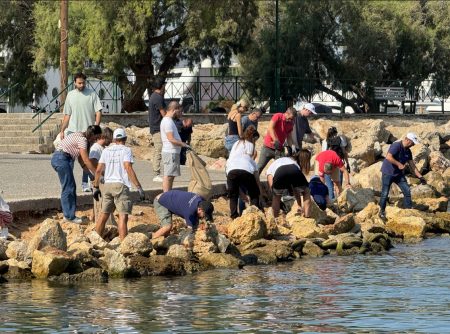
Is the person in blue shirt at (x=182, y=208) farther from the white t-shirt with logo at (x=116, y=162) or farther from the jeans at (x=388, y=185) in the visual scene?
the jeans at (x=388, y=185)

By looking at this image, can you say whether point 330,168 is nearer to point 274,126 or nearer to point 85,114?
point 274,126

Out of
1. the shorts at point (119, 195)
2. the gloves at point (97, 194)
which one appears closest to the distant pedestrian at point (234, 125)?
the gloves at point (97, 194)

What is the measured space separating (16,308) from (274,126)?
9207mm

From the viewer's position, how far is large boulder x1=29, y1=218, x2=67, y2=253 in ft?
51.5

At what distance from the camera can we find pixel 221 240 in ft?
55.9

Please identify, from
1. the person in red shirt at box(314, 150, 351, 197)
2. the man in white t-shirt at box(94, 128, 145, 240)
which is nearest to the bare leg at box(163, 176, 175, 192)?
the man in white t-shirt at box(94, 128, 145, 240)

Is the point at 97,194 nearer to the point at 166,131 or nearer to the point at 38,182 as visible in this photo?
the point at 166,131

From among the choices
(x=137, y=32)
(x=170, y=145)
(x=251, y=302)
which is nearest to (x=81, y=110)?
(x=170, y=145)

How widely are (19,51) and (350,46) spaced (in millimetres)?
12583

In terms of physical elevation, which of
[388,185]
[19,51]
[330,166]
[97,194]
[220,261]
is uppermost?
[19,51]

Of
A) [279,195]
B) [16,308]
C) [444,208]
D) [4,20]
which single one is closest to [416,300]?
[16,308]

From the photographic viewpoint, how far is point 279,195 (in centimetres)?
1986

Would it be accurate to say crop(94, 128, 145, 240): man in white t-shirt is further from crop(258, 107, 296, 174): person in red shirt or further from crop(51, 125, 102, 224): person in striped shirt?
crop(258, 107, 296, 174): person in red shirt

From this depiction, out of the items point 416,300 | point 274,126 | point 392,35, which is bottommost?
point 416,300
